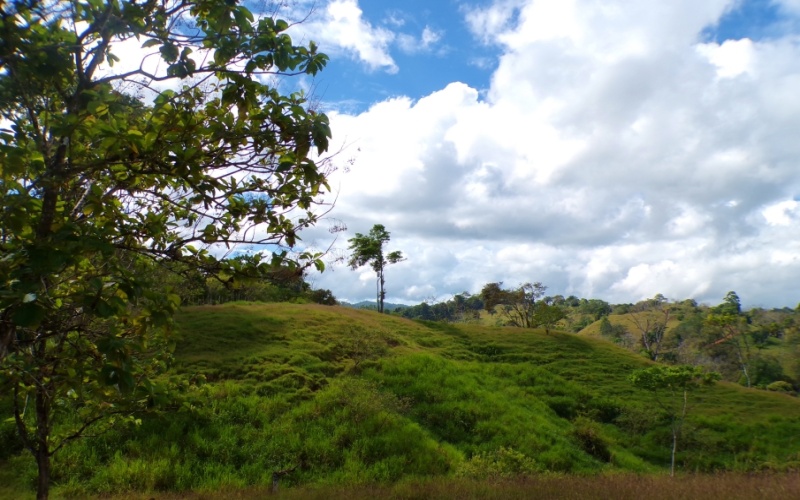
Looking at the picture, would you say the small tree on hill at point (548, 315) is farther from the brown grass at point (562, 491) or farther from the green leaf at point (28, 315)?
the green leaf at point (28, 315)

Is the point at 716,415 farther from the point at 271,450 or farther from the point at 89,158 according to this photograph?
the point at 89,158

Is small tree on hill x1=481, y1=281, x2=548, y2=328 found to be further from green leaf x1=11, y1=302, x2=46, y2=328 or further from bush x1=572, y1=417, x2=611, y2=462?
green leaf x1=11, y1=302, x2=46, y2=328

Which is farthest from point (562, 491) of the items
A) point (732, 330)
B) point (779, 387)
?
point (779, 387)

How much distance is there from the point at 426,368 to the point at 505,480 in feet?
44.7

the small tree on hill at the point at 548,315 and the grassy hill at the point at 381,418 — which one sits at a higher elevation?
the small tree on hill at the point at 548,315

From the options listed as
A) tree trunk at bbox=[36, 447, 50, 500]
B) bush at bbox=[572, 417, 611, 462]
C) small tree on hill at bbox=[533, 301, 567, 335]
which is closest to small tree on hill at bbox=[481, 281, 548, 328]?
small tree on hill at bbox=[533, 301, 567, 335]

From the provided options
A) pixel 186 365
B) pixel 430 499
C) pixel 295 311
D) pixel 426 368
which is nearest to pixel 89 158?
pixel 430 499

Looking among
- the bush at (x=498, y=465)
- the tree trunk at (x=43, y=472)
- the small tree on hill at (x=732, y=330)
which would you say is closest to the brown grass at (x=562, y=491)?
the bush at (x=498, y=465)

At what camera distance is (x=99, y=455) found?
1324 centimetres

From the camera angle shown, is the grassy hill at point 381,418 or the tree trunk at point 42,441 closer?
the tree trunk at point 42,441

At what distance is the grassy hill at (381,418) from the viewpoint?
44.1 feet

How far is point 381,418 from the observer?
55.9ft

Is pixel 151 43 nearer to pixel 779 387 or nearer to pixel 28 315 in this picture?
pixel 28 315

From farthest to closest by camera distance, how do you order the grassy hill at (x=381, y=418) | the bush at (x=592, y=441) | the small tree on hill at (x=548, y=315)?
the small tree on hill at (x=548, y=315) → the bush at (x=592, y=441) → the grassy hill at (x=381, y=418)
